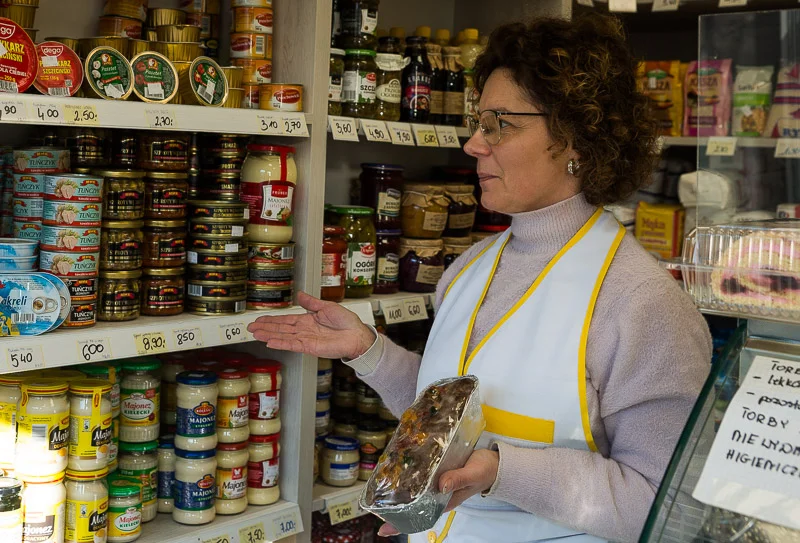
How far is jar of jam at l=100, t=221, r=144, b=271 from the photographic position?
5.91 ft

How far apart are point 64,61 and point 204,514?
1036 millimetres

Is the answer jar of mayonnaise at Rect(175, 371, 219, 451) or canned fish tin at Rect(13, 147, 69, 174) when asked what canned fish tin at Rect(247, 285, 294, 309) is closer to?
jar of mayonnaise at Rect(175, 371, 219, 451)

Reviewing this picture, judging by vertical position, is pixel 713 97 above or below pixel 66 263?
above

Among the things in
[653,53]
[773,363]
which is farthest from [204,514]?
[653,53]

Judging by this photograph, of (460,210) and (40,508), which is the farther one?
(460,210)

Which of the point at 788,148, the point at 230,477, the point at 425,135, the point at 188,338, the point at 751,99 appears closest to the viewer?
the point at 188,338

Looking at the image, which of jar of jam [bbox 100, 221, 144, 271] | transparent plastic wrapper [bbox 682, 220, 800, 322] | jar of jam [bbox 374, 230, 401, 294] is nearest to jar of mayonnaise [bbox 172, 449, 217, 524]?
jar of jam [bbox 100, 221, 144, 271]

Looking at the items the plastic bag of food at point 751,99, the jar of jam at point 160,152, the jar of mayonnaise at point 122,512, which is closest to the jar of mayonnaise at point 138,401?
the jar of mayonnaise at point 122,512

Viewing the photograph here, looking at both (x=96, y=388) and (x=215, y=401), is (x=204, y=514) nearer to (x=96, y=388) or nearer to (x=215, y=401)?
(x=215, y=401)

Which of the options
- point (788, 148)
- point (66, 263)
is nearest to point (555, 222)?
point (66, 263)

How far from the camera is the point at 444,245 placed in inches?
106

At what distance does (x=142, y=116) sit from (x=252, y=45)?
0.46 m

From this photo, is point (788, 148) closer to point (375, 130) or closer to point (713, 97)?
point (713, 97)

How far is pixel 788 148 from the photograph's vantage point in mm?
2676
